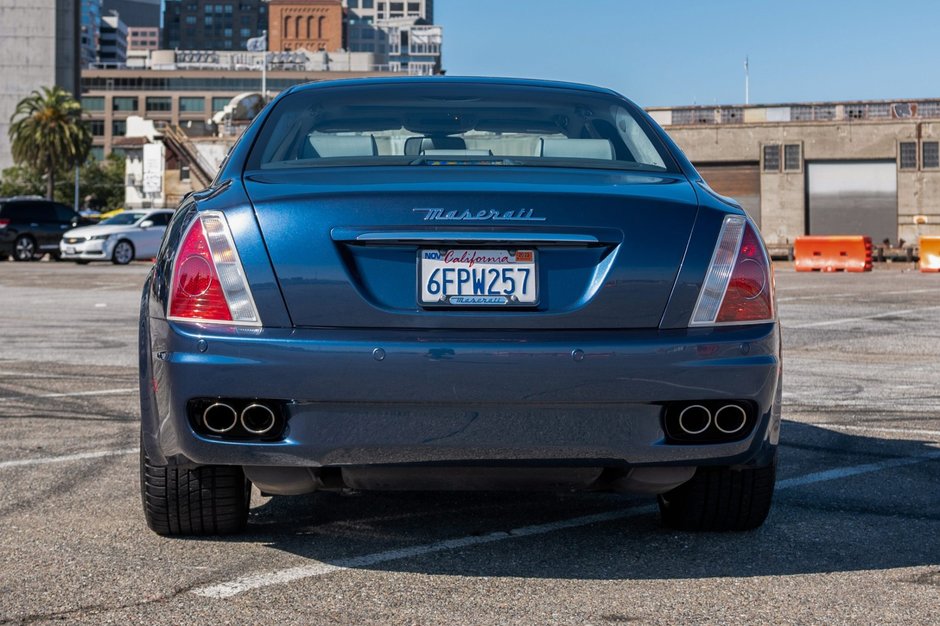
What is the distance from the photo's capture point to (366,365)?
3.68 meters

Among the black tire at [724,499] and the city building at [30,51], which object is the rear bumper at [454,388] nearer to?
the black tire at [724,499]

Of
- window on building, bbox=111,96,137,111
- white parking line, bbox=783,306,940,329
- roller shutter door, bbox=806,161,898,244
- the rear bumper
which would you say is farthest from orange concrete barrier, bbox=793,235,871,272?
window on building, bbox=111,96,137,111

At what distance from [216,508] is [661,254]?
5.43 ft

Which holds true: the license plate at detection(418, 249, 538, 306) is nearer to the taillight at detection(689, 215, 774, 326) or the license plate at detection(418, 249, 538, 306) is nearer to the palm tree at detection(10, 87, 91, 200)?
the taillight at detection(689, 215, 774, 326)

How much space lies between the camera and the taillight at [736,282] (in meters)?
3.88

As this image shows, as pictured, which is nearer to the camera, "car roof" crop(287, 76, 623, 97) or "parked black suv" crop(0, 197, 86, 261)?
"car roof" crop(287, 76, 623, 97)

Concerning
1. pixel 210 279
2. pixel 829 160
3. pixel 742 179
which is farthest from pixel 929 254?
pixel 742 179

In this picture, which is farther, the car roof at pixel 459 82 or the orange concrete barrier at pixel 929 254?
the orange concrete barrier at pixel 929 254

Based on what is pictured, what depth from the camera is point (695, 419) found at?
386 centimetres

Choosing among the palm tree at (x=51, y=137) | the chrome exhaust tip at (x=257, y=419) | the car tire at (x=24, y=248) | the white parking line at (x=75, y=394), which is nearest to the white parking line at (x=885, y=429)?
the chrome exhaust tip at (x=257, y=419)

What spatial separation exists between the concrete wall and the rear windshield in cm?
5707

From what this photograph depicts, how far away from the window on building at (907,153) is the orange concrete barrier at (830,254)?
96.8 ft

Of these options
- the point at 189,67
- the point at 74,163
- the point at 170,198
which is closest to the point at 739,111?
the point at 170,198

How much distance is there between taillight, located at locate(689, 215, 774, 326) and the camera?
3881mm
